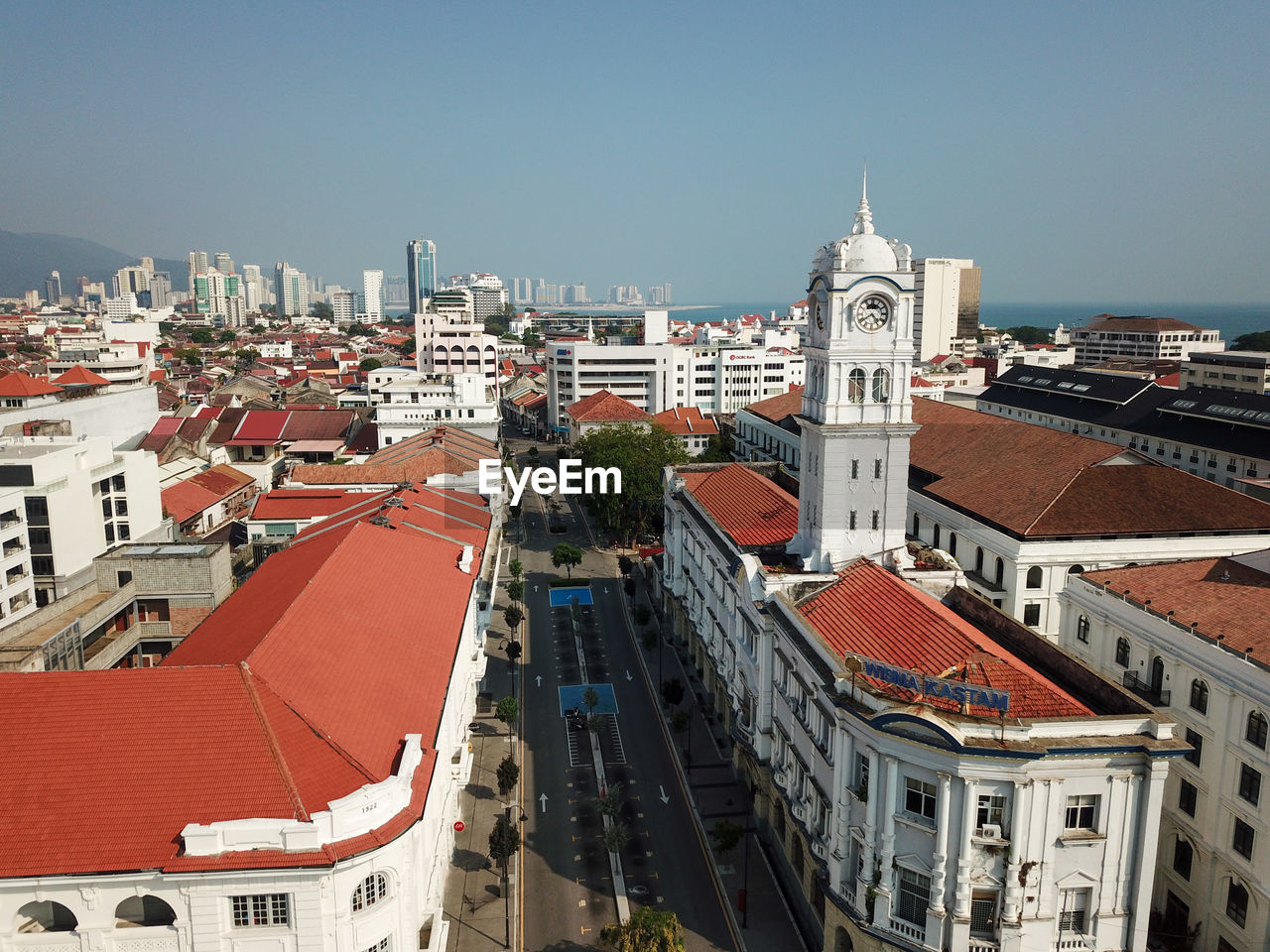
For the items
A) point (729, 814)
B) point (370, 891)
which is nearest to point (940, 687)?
point (370, 891)

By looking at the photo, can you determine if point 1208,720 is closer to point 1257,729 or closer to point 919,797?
point 1257,729

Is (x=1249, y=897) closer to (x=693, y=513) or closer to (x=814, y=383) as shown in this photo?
(x=814, y=383)

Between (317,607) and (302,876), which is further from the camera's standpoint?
(317,607)

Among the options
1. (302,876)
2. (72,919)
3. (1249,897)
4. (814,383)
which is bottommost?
(1249,897)

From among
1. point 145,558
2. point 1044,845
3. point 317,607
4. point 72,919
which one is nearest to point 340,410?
point 145,558

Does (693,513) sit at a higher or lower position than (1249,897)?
higher

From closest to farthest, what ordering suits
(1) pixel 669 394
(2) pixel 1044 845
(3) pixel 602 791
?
(2) pixel 1044 845 < (3) pixel 602 791 < (1) pixel 669 394

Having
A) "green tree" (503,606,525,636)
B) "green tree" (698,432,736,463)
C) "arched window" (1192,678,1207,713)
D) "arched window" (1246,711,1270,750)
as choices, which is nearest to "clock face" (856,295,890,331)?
"arched window" (1192,678,1207,713)

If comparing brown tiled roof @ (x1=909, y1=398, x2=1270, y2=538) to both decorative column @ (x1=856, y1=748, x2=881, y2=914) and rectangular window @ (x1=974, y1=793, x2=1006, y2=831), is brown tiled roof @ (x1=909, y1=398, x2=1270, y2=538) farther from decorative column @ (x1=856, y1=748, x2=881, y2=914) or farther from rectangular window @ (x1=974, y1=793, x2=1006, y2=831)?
rectangular window @ (x1=974, y1=793, x2=1006, y2=831)
